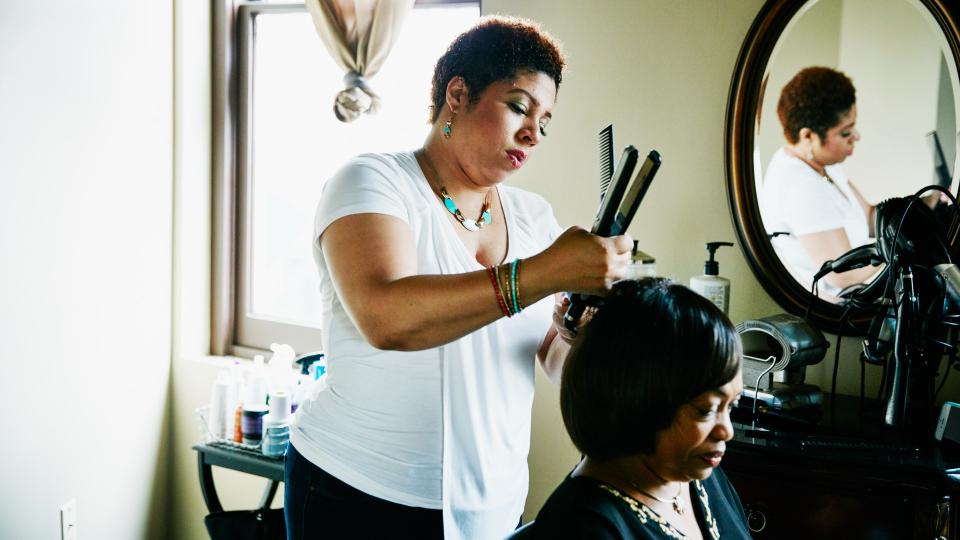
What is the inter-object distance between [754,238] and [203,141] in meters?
1.77

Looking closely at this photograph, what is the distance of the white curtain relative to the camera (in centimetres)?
219

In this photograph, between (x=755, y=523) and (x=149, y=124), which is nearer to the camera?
(x=755, y=523)

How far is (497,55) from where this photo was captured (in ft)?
4.02

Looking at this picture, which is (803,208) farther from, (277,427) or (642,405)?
(277,427)

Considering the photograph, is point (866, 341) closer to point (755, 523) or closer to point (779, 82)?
point (755, 523)

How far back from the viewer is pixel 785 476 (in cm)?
133

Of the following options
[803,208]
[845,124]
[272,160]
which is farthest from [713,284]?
[272,160]

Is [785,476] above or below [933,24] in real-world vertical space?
below

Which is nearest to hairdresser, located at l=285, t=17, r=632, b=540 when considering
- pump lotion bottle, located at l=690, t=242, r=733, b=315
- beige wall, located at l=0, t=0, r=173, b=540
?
pump lotion bottle, located at l=690, t=242, r=733, b=315

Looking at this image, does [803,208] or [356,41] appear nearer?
[803,208]

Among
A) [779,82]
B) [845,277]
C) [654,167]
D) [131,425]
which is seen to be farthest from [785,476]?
[131,425]

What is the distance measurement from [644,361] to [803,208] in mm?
985

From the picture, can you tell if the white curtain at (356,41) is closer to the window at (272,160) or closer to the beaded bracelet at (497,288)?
the window at (272,160)

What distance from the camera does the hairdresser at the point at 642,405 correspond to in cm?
96
